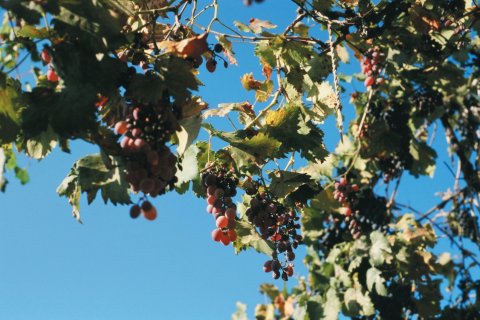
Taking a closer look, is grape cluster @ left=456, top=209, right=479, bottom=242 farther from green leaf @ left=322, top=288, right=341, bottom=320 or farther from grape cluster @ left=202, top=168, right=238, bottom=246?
grape cluster @ left=202, top=168, right=238, bottom=246

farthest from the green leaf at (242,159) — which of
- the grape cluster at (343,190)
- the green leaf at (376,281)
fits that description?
the green leaf at (376,281)

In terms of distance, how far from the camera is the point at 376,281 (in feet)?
16.1

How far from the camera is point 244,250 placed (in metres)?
2.52

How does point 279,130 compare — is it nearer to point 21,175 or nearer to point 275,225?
point 275,225

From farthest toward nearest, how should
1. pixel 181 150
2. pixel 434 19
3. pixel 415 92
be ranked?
1. pixel 415 92
2. pixel 434 19
3. pixel 181 150

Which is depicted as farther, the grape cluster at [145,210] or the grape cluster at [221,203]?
the grape cluster at [221,203]

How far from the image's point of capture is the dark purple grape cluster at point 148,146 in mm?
1500

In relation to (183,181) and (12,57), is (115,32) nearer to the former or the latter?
(183,181)

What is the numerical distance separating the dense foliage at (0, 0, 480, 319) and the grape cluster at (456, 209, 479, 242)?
0.04 ft

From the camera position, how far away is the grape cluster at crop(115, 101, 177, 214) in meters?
1.50

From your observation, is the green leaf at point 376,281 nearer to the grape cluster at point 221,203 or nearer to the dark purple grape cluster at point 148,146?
the grape cluster at point 221,203

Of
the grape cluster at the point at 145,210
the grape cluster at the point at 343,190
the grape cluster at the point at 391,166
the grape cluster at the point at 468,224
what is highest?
the grape cluster at the point at 391,166

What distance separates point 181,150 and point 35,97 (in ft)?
1.65

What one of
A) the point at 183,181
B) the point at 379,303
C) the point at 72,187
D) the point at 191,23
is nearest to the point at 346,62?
the point at 379,303
